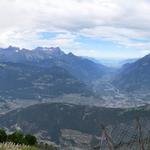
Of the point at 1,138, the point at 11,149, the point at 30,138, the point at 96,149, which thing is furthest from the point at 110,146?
the point at 30,138

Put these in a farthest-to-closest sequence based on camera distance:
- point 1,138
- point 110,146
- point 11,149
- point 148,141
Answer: point 1,138
point 11,149
point 148,141
point 110,146

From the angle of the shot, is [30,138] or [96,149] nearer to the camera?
[96,149]

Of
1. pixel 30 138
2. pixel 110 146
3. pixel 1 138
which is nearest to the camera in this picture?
pixel 110 146

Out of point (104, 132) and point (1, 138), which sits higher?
point (104, 132)

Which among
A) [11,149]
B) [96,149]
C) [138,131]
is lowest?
[11,149]

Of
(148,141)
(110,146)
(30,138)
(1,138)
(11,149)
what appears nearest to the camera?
(110,146)

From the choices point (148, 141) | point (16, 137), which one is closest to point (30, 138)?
point (16, 137)

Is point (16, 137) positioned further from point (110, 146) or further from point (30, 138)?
point (110, 146)

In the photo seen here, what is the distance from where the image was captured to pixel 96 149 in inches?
889

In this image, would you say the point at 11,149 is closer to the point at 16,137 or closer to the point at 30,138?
the point at 16,137

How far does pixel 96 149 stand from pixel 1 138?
120 meters

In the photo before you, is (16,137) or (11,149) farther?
(16,137)

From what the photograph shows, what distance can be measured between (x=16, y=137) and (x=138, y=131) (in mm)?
129132

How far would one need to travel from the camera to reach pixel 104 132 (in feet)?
62.7
